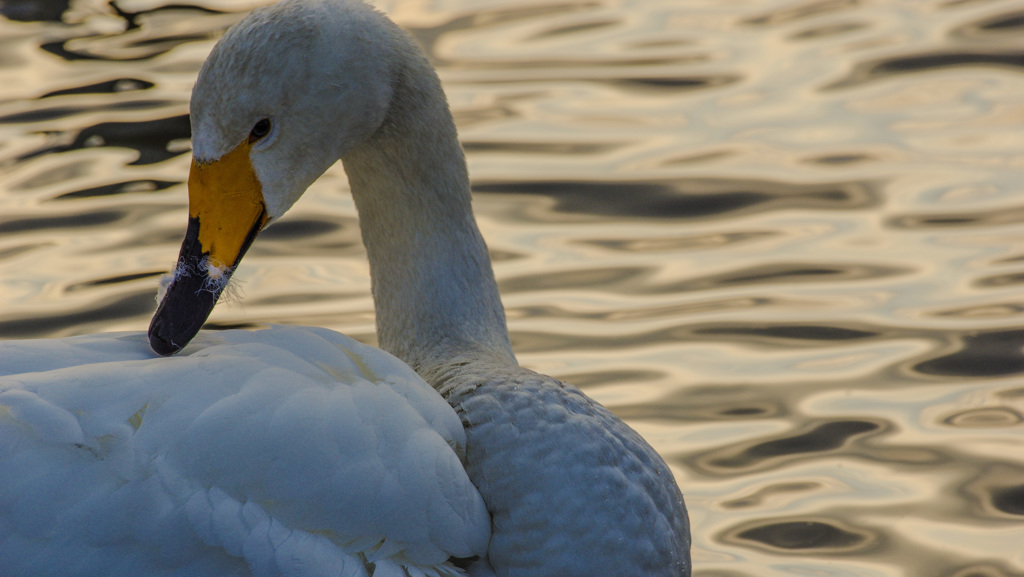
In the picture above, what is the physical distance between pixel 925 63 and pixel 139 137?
12.2ft

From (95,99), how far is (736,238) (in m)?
3.17

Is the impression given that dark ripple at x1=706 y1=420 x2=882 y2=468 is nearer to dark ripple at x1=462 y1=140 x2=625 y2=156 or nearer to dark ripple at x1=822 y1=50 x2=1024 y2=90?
dark ripple at x1=462 y1=140 x2=625 y2=156

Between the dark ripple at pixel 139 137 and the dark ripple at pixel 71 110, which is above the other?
the dark ripple at pixel 71 110

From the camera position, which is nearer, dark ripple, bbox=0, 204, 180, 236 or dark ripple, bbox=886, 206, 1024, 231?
dark ripple, bbox=886, 206, 1024, 231

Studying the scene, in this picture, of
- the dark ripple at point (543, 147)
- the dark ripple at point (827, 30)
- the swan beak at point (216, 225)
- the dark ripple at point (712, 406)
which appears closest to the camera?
the swan beak at point (216, 225)

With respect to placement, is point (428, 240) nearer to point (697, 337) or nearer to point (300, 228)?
point (697, 337)

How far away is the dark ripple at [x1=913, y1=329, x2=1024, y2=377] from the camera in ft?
14.6

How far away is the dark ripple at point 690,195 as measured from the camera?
569cm

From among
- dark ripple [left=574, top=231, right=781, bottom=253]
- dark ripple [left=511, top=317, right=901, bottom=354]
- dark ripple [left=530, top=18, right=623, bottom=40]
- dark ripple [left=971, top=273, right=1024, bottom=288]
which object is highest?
dark ripple [left=530, top=18, right=623, bottom=40]

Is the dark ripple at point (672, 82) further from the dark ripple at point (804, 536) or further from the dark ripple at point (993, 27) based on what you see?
the dark ripple at point (804, 536)

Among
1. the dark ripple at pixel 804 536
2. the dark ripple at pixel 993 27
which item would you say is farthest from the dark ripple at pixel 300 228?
the dark ripple at pixel 993 27

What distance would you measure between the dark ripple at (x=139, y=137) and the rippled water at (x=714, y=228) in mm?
23

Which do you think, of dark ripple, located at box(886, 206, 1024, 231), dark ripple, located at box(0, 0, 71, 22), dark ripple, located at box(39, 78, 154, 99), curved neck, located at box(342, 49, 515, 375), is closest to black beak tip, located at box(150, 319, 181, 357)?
curved neck, located at box(342, 49, 515, 375)

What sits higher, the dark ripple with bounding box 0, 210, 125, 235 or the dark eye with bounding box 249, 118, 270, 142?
the dark eye with bounding box 249, 118, 270, 142
